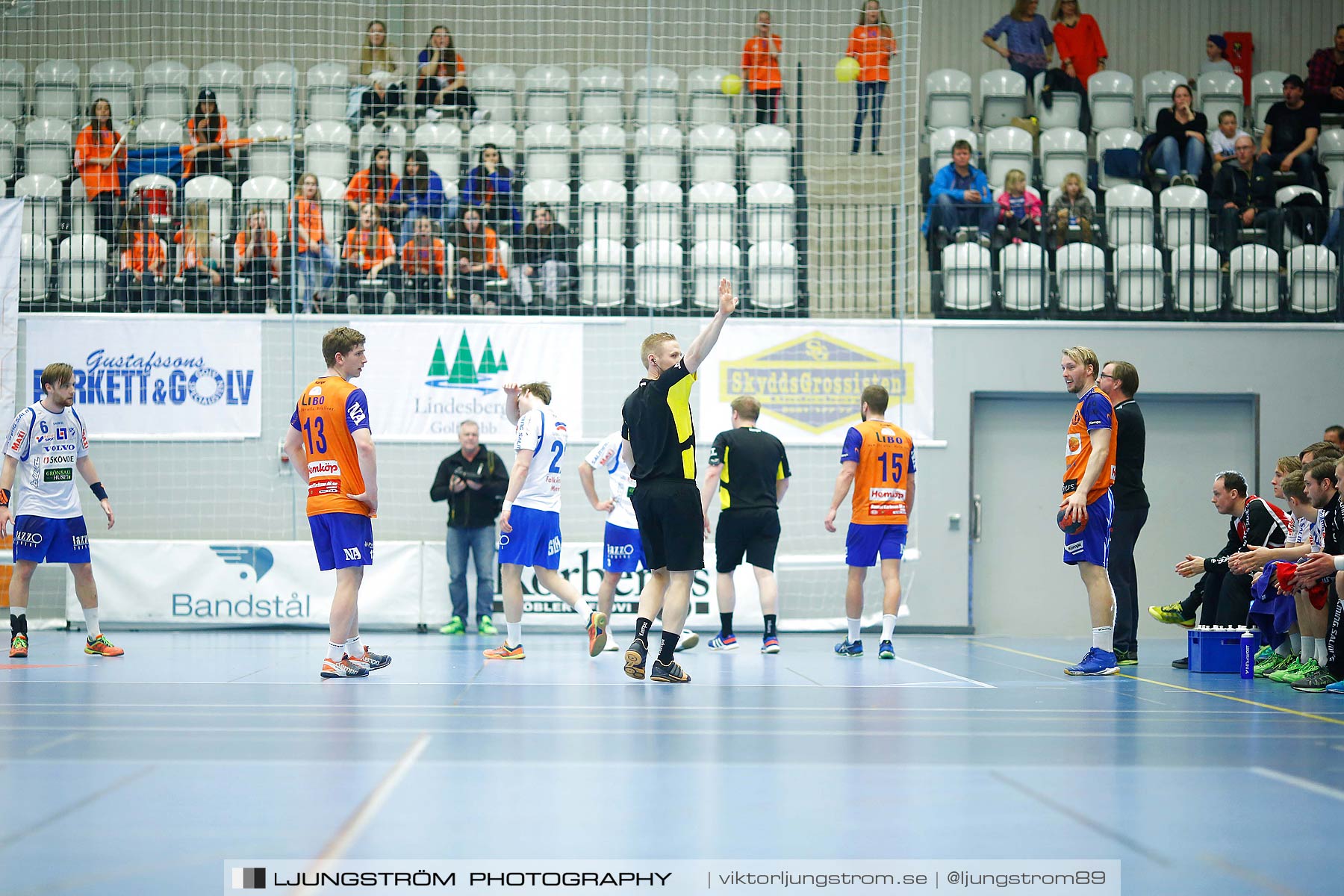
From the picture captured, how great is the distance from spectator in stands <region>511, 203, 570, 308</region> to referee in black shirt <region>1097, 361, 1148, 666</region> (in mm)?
6059

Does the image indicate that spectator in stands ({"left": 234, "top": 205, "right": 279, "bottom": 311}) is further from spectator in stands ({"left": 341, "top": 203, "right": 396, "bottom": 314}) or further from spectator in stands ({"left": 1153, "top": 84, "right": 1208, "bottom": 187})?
spectator in stands ({"left": 1153, "top": 84, "right": 1208, "bottom": 187})

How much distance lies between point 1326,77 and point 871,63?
587 centimetres

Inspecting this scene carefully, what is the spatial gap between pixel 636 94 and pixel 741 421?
21.4ft

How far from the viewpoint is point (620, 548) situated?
969 centimetres

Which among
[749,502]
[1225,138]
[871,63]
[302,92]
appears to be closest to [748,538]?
[749,502]

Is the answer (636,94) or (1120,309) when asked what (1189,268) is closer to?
(1120,309)

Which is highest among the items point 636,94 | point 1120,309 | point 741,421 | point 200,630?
point 636,94

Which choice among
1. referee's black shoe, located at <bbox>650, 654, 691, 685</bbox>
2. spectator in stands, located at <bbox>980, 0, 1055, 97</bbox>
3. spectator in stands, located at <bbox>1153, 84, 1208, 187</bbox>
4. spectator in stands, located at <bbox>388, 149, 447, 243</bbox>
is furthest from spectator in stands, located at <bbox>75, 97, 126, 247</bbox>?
spectator in stands, located at <bbox>1153, 84, 1208, 187</bbox>

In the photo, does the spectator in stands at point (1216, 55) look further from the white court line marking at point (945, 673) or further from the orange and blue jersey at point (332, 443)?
the orange and blue jersey at point (332, 443)

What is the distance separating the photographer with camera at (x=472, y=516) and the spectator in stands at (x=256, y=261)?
2797 millimetres

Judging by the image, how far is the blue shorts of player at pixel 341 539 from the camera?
7410 mm

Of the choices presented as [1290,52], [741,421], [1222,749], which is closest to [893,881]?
[1222,749]

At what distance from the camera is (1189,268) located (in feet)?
42.3

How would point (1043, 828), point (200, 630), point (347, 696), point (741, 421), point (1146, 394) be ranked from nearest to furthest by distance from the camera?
point (1043, 828), point (347, 696), point (741, 421), point (200, 630), point (1146, 394)
